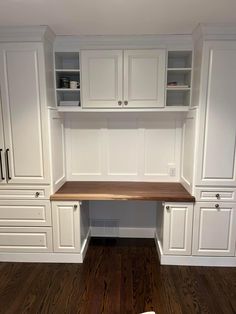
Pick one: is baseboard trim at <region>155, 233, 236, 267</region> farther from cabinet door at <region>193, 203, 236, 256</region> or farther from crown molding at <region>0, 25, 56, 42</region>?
crown molding at <region>0, 25, 56, 42</region>

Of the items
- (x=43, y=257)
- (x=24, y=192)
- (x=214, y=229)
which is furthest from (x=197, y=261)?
(x=24, y=192)

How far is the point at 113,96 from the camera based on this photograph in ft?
8.15

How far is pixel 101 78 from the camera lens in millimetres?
2463

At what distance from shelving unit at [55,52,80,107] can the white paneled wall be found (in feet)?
0.72

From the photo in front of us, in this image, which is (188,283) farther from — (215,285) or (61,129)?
(61,129)

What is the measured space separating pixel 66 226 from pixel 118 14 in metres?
2.10

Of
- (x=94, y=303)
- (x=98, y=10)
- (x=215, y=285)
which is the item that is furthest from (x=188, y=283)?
(x=98, y=10)

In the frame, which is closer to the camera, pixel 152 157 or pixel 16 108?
pixel 16 108

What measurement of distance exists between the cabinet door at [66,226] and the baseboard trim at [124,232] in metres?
0.60

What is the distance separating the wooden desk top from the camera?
2.35m

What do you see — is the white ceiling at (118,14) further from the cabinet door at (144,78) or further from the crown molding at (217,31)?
the cabinet door at (144,78)

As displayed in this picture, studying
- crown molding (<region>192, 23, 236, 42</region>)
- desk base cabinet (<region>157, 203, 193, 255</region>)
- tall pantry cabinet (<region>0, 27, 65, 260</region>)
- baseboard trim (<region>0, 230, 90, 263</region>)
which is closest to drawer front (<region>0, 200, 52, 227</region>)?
tall pantry cabinet (<region>0, 27, 65, 260</region>)

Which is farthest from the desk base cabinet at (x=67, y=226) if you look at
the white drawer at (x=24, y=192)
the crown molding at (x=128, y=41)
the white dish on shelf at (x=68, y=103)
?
the crown molding at (x=128, y=41)

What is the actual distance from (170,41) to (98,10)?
92cm
